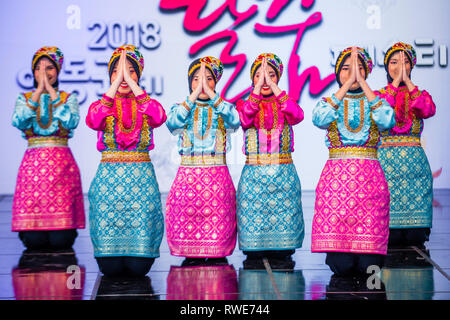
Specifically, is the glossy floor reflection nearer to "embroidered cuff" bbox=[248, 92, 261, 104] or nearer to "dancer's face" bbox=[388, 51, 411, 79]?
"embroidered cuff" bbox=[248, 92, 261, 104]

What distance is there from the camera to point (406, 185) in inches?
198

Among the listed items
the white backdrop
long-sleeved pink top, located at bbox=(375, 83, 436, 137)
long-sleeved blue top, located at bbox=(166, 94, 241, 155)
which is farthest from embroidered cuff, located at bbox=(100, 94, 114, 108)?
the white backdrop

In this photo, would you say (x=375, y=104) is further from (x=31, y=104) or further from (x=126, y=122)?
(x=31, y=104)

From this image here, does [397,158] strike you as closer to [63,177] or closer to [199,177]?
[199,177]

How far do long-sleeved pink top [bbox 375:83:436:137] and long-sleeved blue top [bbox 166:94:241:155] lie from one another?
121 cm

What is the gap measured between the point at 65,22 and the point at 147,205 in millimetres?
4727

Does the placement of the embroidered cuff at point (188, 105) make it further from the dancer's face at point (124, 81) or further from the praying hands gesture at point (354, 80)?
the praying hands gesture at point (354, 80)

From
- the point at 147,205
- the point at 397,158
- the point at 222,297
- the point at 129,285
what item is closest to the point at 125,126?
the point at 147,205

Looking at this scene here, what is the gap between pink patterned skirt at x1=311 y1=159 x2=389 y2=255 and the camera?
3945mm

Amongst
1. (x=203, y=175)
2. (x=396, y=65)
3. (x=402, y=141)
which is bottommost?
(x=203, y=175)

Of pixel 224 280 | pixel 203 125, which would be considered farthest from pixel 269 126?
pixel 224 280

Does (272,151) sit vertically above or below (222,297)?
above

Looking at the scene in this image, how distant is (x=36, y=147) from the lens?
505cm

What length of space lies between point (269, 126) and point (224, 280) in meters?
1.12
